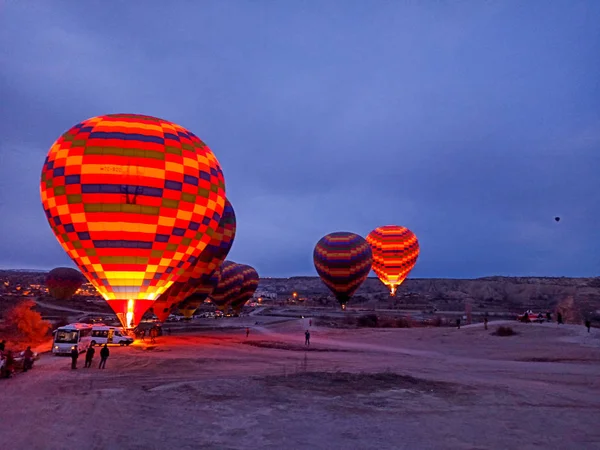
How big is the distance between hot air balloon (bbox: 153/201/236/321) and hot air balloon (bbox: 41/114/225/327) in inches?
258

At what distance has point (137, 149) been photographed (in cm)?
2273

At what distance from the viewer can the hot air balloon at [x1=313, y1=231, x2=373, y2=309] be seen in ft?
174

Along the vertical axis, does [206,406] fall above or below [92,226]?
below

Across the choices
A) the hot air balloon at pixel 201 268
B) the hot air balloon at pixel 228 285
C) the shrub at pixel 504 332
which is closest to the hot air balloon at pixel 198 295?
the hot air balloon at pixel 201 268

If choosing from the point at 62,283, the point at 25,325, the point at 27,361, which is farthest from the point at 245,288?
the point at 27,361

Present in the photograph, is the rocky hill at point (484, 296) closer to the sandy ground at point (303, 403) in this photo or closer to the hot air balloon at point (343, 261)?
the hot air balloon at point (343, 261)

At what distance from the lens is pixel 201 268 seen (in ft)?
114

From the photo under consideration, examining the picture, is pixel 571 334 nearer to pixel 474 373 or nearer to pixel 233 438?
pixel 474 373

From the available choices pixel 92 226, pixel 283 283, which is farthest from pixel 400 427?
pixel 283 283

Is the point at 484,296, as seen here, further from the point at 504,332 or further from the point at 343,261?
the point at 504,332

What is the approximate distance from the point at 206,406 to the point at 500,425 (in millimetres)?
6685

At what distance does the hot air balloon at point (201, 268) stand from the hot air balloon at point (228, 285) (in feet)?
65.9

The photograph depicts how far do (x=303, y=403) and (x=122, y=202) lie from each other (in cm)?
1544

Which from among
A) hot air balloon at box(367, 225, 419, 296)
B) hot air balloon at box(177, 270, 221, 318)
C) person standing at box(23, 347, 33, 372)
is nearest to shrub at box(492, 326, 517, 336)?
hot air balloon at box(177, 270, 221, 318)
